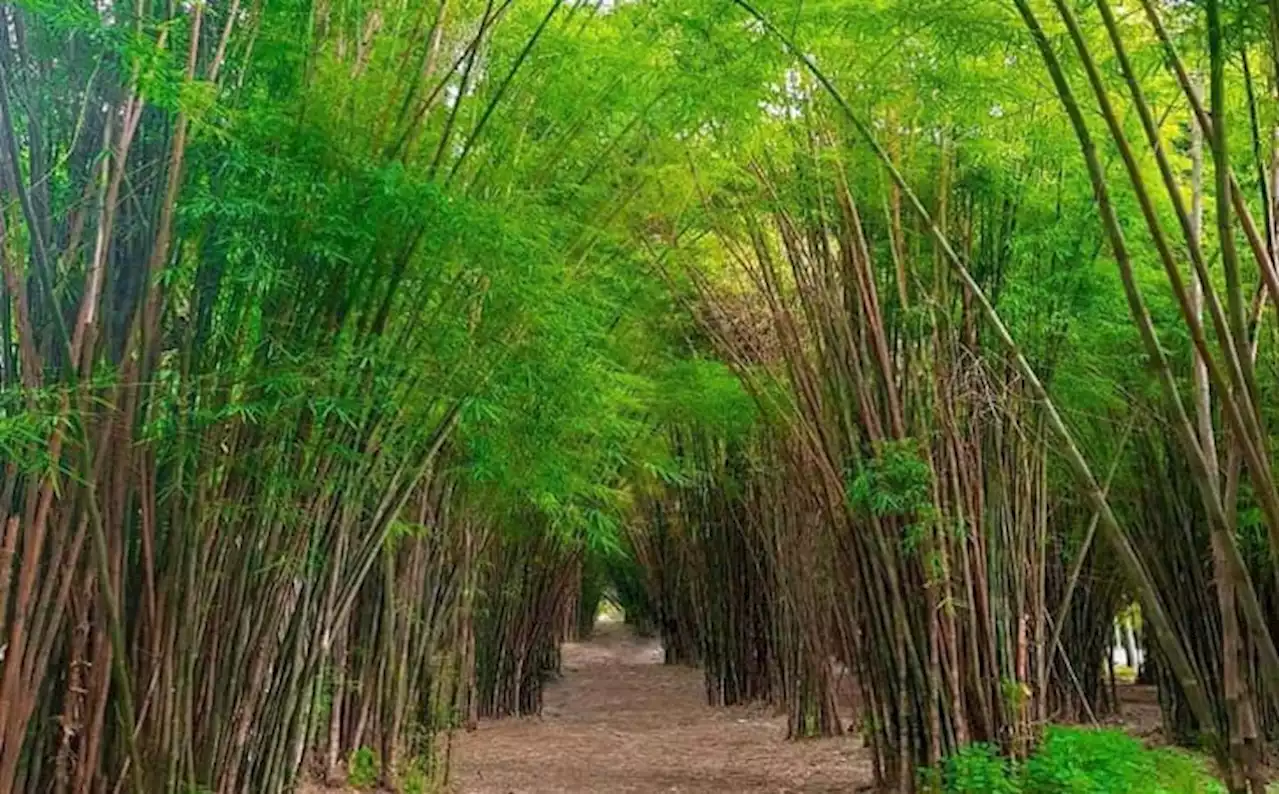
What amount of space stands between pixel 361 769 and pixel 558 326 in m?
2.24

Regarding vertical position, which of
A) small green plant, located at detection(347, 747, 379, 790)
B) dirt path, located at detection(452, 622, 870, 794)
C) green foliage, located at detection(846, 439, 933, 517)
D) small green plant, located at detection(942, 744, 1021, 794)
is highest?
green foliage, located at detection(846, 439, 933, 517)

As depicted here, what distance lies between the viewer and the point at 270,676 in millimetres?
3131

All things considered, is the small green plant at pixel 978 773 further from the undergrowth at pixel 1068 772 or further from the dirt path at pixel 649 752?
the dirt path at pixel 649 752

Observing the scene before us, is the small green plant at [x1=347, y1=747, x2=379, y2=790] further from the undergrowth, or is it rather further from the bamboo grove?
the undergrowth

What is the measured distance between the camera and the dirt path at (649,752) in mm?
5387

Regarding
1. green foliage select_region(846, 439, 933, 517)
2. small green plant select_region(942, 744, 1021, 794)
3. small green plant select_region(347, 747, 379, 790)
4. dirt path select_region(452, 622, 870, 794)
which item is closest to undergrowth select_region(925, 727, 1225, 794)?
small green plant select_region(942, 744, 1021, 794)

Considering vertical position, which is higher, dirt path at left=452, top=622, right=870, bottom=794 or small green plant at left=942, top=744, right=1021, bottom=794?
small green plant at left=942, top=744, right=1021, bottom=794

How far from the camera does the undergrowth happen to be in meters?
3.57

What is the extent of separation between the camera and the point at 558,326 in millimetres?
3191

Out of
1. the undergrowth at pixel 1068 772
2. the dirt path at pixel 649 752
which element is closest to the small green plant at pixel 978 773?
the undergrowth at pixel 1068 772

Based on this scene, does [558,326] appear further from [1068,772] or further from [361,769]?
[361,769]

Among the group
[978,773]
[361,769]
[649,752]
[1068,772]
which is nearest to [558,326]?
[978,773]

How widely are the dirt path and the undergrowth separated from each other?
1.22 meters

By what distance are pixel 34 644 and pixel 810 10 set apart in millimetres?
2384
